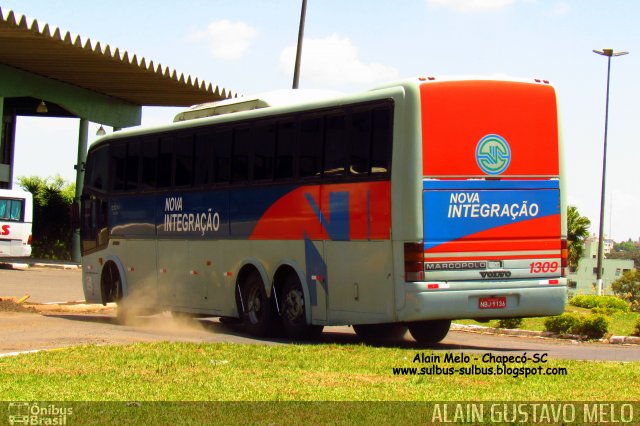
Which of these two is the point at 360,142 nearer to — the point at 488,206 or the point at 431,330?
the point at 488,206

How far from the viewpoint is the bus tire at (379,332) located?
18.8m

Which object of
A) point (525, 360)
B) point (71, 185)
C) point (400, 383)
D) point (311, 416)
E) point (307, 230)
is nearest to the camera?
point (311, 416)

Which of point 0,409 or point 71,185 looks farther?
point 71,185

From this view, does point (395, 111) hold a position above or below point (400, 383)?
above

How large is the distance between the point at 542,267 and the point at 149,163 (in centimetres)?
838

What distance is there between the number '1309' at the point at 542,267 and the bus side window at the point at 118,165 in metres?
9.31

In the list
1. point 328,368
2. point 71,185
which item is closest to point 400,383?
point 328,368

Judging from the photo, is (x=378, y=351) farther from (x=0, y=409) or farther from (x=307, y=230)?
(x=0, y=409)

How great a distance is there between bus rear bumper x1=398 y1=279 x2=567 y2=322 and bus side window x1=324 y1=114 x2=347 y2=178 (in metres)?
2.21

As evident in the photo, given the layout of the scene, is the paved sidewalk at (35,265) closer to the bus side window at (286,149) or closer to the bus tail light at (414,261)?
the bus side window at (286,149)

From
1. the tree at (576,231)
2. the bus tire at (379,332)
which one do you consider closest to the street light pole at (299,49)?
the bus tire at (379,332)

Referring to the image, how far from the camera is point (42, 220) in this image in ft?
170

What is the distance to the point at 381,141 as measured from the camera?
52.1 ft

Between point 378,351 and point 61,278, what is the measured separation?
79.9 feet
